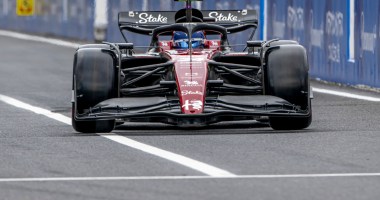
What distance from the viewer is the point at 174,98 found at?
51.7 feet

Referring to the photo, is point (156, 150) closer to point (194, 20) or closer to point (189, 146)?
point (189, 146)

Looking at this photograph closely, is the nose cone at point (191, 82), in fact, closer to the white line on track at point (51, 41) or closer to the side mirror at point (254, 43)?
the side mirror at point (254, 43)

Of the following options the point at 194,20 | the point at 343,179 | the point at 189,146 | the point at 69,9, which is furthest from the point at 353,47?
the point at 69,9

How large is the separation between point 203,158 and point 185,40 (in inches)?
180

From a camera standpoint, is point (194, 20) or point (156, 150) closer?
point (156, 150)

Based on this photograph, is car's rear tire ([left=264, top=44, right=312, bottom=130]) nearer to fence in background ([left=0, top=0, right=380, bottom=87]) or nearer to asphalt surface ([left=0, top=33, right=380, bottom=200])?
asphalt surface ([left=0, top=33, right=380, bottom=200])

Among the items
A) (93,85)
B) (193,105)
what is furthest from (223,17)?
(193,105)

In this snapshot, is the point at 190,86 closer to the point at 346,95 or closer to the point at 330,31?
the point at 346,95

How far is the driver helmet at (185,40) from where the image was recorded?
1755 cm

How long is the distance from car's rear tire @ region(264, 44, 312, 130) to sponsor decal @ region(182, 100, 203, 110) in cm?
89

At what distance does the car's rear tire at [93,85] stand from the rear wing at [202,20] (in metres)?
2.05

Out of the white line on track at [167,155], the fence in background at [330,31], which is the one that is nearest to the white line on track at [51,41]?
the fence in background at [330,31]

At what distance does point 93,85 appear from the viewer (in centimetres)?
1595

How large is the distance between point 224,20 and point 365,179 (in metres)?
7.08
